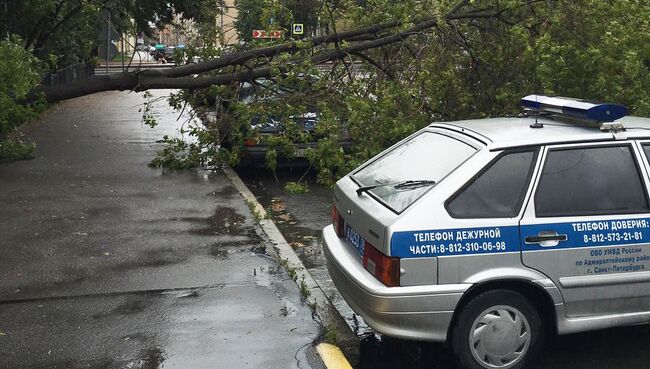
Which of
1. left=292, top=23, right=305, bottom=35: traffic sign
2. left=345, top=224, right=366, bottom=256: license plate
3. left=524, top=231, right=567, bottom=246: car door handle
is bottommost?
left=345, top=224, right=366, bottom=256: license plate

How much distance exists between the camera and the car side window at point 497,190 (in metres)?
4.39

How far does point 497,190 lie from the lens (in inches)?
176

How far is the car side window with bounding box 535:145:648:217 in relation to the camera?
4504 mm

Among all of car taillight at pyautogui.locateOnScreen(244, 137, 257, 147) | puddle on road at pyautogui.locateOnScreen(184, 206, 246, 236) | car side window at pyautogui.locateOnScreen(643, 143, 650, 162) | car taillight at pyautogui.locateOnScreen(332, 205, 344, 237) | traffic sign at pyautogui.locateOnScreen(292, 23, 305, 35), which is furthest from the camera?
car taillight at pyautogui.locateOnScreen(244, 137, 257, 147)

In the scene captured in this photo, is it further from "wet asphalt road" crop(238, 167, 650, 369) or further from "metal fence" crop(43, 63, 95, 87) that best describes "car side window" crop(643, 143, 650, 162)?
"metal fence" crop(43, 63, 95, 87)

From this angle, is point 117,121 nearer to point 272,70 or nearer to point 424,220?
point 272,70

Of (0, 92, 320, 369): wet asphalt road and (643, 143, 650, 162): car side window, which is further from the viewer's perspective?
(0, 92, 320, 369): wet asphalt road

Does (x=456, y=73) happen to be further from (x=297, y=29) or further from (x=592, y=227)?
(x=592, y=227)

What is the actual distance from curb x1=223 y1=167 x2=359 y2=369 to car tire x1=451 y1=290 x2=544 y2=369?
0.78 metres

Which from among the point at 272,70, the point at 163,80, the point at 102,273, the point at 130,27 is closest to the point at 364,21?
the point at 272,70

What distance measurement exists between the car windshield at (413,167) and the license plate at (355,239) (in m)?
0.30

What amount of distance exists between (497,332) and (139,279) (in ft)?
10.8

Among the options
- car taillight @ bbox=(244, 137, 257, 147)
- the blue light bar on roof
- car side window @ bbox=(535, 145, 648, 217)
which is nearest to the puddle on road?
car taillight @ bbox=(244, 137, 257, 147)

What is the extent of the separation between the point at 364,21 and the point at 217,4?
269 inches
